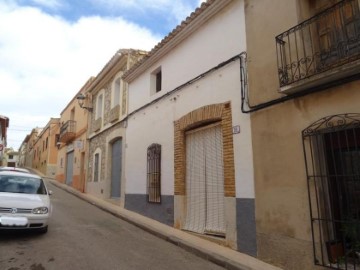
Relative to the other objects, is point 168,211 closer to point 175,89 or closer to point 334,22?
point 175,89

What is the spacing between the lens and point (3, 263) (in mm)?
5598

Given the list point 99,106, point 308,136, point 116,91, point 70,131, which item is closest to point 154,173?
point 308,136

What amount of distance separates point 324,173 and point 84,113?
664 inches

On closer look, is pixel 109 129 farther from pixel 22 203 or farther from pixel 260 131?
pixel 260 131

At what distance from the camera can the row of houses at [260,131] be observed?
17.0 ft

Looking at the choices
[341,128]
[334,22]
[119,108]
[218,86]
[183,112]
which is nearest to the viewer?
[341,128]

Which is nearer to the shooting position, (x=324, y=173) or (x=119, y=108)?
(x=324, y=173)

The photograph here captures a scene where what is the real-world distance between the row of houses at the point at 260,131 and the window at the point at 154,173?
0.06m

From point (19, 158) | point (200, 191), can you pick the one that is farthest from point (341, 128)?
point (19, 158)

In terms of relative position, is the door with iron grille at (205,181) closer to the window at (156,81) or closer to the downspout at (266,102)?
the downspout at (266,102)

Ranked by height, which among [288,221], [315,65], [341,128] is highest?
[315,65]

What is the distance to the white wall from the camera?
6973 mm

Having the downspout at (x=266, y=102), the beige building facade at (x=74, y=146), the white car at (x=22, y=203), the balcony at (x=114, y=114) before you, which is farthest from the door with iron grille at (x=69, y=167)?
the downspout at (x=266, y=102)

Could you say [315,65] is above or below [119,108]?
below
